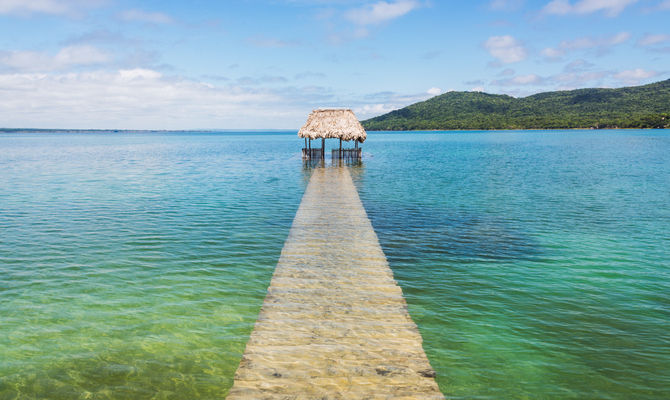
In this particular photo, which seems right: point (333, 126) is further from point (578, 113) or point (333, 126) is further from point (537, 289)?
point (578, 113)

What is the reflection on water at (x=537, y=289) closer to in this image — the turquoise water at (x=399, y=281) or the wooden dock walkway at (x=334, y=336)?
the turquoise water at (x=399, y=281)

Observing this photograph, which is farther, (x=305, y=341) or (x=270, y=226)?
(x=270, y=226)

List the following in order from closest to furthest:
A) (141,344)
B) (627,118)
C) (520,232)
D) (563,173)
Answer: (141,344), (520,232), (563,173), (627,118)

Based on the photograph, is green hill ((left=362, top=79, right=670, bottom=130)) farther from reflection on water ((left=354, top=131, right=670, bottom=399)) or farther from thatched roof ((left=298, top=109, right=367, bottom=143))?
Answer: reflection on water ((left=354, top=131, right=670, bottom=399))

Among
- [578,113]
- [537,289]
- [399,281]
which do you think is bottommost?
[537,289]

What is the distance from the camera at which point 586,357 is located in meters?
6.46

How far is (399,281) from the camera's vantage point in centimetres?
939

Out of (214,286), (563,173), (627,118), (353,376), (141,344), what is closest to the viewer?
(353,376)

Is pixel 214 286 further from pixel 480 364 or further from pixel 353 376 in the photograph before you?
pixel 480 364

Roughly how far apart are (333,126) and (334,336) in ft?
112

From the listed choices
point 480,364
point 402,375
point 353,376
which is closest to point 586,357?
point 480,364

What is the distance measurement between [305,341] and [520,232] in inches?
416

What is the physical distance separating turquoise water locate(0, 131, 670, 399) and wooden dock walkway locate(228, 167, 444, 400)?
521 millimetres

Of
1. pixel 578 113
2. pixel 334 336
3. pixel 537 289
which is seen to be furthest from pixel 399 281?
pixel 578 113
